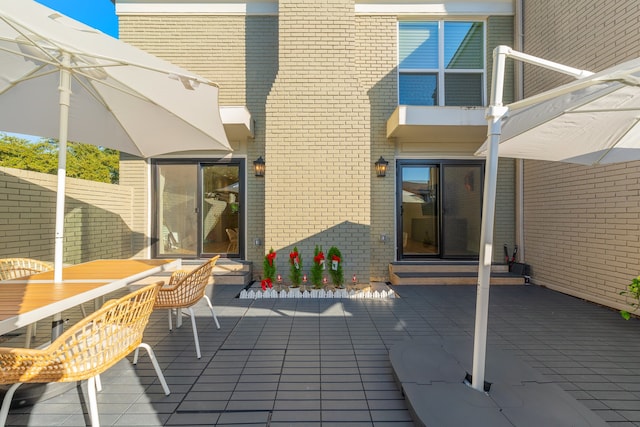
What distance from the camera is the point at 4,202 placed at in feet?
11.8

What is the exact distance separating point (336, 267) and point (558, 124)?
3488mm

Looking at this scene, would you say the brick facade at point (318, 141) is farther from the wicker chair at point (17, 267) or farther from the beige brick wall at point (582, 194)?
the beige brick wall at point (582, 194)

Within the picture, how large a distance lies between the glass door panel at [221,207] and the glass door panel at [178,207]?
23cm

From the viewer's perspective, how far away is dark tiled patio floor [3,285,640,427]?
2.04 metres

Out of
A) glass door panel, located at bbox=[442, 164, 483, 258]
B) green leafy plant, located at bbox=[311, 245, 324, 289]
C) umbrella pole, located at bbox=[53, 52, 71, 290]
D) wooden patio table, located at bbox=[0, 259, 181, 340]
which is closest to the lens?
wooden patio table, located at bbox=[0, 259, 181, 340]

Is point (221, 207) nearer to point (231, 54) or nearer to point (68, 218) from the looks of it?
point (68, 218)

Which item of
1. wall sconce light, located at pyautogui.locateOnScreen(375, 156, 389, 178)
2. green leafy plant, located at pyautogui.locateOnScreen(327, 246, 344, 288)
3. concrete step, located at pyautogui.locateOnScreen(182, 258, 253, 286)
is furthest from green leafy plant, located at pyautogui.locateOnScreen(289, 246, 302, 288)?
wall sconce light, located at pyautogui.locateOnScreen(375, 156, 389, 178)

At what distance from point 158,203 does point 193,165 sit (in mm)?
1097

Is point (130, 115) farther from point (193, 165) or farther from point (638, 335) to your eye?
point (638, 335)

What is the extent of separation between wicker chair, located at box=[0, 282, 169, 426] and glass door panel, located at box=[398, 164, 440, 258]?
17.4 feet

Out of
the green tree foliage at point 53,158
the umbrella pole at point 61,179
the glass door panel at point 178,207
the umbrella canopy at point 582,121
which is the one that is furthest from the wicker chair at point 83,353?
the green tree foliage at point 53,158

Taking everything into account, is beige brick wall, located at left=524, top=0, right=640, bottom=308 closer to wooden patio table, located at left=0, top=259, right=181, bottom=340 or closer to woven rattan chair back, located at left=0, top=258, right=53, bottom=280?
wooden patio table, located at left=0, top=259, right=181, bottom=340

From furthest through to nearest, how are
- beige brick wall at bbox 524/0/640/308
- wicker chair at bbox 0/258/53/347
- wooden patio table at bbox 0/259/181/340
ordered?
beige brick wall at bbox 524/0/640/308
wicker chair at bbox 0/258/53/347
wooden patio table at bbox 0/259/181/340

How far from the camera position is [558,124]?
2.24 meters
